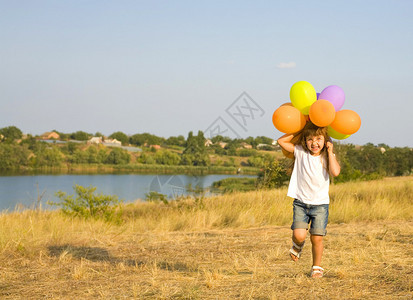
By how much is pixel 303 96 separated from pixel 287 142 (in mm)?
473

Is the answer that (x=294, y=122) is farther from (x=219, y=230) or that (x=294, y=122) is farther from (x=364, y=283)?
(x=219, y=230)

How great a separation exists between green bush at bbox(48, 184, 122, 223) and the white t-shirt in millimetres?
7424

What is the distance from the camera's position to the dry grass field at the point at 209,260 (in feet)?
11.6

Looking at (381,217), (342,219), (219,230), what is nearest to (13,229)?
(219,230)

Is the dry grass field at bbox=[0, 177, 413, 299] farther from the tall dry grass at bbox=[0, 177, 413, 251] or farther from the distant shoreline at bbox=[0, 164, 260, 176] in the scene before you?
the distant shoreline at bbox=[0, 164, 260, 176]

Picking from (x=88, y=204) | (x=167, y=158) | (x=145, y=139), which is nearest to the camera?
(x=88, y=204)

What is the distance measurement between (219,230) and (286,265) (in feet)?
12.2

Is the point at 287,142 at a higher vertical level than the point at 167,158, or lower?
higher

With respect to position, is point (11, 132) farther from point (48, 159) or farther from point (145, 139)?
point (48, 159)

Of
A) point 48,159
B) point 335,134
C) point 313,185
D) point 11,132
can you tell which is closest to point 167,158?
point 48,159

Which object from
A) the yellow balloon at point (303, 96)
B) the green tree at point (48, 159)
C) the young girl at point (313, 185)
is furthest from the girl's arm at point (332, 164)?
the green tree at point (48, 159)

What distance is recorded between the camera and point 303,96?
157 inches

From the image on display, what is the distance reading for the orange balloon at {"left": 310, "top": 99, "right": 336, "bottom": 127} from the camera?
3.72m

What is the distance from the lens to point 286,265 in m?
4.56
